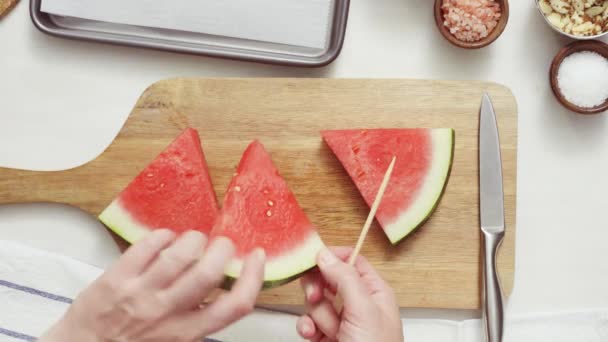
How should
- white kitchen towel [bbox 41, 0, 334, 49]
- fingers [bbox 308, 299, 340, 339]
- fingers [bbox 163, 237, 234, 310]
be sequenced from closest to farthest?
fingers [bbox 163, 237, 234, 310] < fingers [bbox 308, 299, 340, 339] < white kitchen towel [bbox 41, 0, 334, 49]

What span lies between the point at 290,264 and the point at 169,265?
338mm

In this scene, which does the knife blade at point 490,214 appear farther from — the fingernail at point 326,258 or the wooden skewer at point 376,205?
the fingernail at point 326,258

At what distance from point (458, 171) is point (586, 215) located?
34 centimetres

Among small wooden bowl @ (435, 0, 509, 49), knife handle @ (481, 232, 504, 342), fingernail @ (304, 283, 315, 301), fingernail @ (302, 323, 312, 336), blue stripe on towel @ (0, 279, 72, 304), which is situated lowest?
knife handle @ (481, 232, 504, 342)

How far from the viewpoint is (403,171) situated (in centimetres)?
142

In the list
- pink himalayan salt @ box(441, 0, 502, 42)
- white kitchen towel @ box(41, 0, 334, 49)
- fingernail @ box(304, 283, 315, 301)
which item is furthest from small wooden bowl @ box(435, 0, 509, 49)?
fingernail @ box(304, 283, 315, 301)

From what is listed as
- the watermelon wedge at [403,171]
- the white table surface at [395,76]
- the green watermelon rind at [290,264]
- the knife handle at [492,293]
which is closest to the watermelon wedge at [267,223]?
the green watermelon rind at [290,264]

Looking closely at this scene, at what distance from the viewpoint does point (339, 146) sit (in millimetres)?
1439

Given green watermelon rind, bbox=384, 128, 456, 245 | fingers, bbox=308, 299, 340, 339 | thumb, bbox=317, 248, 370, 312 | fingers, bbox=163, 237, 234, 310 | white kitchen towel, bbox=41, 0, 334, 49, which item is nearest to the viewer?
fingers, bbox=163, 237, 234, 310

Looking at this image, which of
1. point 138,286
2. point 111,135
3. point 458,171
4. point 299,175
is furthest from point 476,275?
point 111,135

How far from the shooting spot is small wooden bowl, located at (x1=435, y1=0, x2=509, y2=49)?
1417mm

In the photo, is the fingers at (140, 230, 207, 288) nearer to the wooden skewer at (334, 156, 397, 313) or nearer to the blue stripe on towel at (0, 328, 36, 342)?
the wooden skewer at (334, 156, 397, 313)

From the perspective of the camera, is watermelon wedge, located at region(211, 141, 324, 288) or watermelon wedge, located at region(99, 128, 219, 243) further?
watermelon wedge, located at region(99, 128, 219, 243)

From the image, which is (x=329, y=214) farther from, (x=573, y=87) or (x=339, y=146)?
(x=573, y=87)
